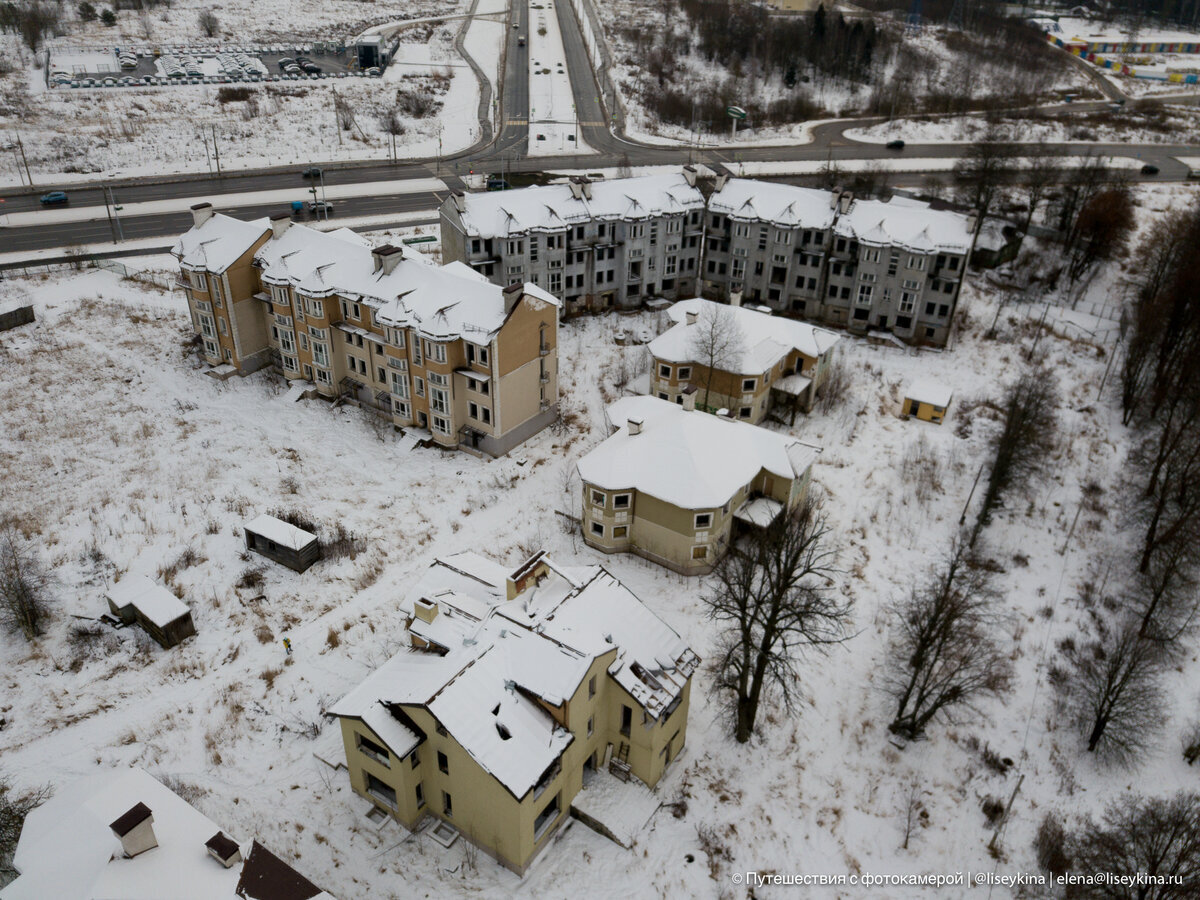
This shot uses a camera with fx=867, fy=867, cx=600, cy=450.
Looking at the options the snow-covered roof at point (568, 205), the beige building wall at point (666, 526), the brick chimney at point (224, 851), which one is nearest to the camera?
the brick chimney at point (224, 851)

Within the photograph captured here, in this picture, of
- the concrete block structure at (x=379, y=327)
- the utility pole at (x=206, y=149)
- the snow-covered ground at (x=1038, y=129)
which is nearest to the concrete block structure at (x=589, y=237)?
the concrete block structure at (x=379, y=327)

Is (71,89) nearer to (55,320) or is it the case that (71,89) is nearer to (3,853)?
(55,320)

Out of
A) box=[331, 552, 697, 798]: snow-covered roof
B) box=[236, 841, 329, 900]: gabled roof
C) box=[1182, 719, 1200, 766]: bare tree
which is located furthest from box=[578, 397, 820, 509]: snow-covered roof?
box=[236, 841, 329, 900]: gabled roof

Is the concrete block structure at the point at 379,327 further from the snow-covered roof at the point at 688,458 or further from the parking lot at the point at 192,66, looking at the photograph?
the parking lot at the point at 192,66

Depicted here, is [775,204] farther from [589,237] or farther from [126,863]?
[126,863]

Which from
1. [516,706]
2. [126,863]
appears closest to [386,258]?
[516,706]

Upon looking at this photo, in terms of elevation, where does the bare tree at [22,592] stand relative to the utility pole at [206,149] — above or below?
below
